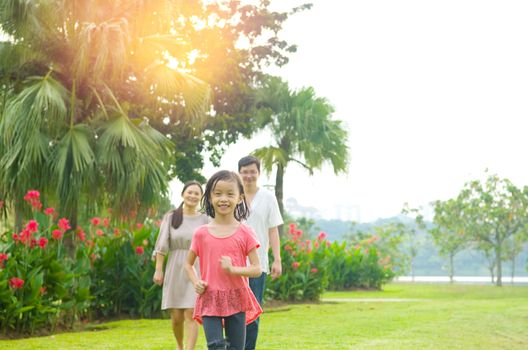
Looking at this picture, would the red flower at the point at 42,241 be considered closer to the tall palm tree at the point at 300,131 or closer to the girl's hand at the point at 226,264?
the girl's hand at the point at 226,264

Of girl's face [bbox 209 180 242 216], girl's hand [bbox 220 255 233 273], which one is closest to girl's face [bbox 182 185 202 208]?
girl's face [bbox 209 180 242 216]

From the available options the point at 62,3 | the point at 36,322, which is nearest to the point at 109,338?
the point at 36,322

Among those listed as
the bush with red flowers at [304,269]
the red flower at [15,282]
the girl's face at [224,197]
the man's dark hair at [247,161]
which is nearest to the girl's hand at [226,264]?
the girl's face at [224,197]

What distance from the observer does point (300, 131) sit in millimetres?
23750

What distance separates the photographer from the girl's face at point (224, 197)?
4.84 meters

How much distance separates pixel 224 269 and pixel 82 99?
968 cm

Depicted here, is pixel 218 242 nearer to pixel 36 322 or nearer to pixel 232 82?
pixel 36 322

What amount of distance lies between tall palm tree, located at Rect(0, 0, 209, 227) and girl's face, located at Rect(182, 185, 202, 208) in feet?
15.6

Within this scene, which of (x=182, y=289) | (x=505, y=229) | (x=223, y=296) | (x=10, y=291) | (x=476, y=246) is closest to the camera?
(x=223, y=296)

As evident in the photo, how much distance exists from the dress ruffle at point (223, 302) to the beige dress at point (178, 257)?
257cm

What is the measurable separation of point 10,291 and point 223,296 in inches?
208

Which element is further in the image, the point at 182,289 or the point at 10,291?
the point at 10,291

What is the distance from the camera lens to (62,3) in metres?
13.2

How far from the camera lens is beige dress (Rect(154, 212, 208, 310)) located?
737 cm
